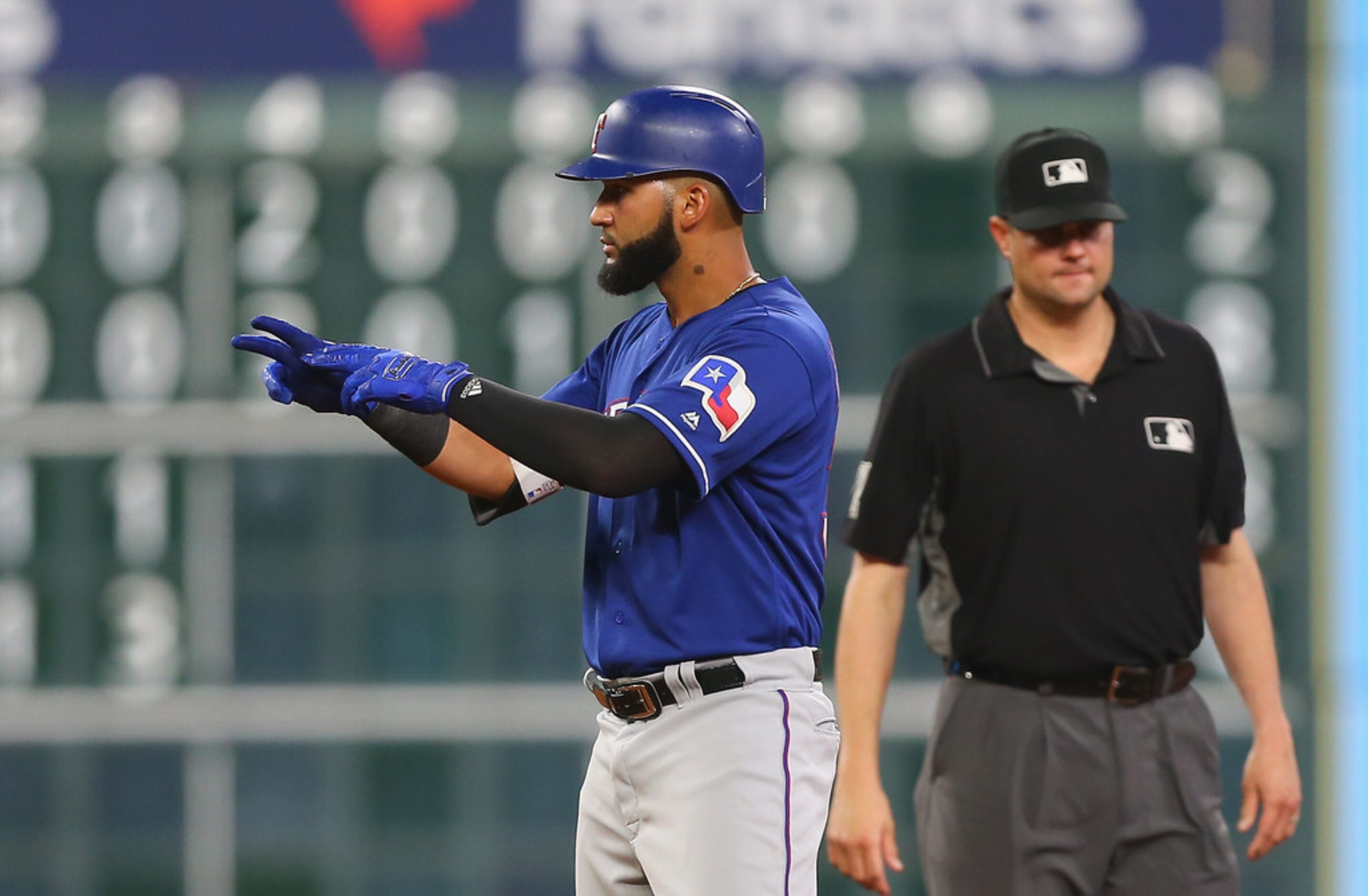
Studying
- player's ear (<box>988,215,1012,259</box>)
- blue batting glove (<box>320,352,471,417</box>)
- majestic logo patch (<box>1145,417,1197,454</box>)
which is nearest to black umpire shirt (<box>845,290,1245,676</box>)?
majestic logo patch (<box>1145,417,1197,454</box>)

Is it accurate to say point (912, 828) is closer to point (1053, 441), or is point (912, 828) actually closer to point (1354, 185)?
point (1354, 185)

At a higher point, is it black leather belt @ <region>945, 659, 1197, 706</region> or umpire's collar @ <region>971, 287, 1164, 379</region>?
umpire's collar @ <region>971, 287, 1164, 379</region>

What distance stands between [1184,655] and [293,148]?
423 cm

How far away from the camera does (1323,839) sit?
661cm

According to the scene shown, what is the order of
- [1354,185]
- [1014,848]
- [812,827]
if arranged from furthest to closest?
[1354,185], [1014,848], [812,827]

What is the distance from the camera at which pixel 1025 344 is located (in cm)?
329

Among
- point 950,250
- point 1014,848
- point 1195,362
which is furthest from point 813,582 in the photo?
point 950,250

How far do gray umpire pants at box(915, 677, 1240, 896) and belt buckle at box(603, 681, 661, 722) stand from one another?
23.0 inches

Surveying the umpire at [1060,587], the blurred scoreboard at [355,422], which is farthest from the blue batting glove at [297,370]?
the blurred scoreboard at [355,422]

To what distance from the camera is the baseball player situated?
276 centimetres

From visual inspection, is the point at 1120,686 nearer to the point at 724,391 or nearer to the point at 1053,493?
the point at 1053,493

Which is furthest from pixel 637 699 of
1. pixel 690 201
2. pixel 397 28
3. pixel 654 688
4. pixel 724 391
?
pixel 397 28

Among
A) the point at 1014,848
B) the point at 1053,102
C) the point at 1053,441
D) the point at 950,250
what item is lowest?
the point at 1014,848

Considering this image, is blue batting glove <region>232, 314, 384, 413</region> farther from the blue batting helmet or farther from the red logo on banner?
the red logo on banner
